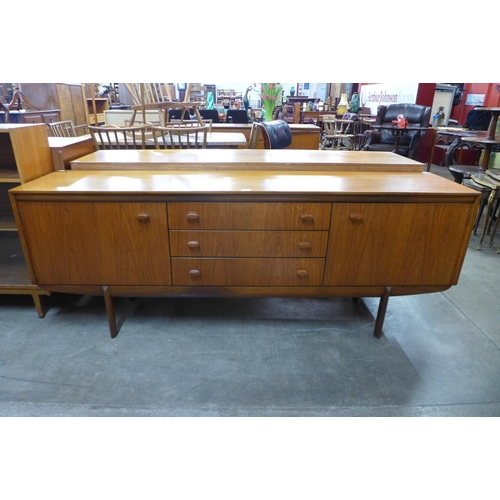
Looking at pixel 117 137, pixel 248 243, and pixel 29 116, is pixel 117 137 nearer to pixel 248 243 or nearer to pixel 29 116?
pixel 248 243

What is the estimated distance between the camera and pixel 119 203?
5.12 ft

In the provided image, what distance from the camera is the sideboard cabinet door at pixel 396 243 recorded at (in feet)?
5.22

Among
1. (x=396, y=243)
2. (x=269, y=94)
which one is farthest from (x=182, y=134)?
(x=396, y=243)

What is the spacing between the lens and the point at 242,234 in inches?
63.9

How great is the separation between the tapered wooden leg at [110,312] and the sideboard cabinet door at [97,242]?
62mm

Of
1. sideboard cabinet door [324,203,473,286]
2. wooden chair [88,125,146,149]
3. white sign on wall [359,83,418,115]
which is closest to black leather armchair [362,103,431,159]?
white sign on wall [359,83,418,115]

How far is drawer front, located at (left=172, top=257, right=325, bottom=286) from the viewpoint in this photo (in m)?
1.67

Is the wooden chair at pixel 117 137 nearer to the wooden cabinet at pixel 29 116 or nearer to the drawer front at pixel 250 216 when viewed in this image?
the drawer front at pixel 250 216

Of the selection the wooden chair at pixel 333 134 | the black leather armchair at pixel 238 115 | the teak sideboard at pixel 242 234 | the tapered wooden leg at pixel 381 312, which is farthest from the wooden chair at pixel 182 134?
the wooden chair at pixel 333 134

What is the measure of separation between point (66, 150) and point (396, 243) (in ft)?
5.92

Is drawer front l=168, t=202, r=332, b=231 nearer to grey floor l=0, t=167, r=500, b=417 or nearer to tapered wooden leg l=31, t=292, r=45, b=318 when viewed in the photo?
grey floor l=0, t=167, r=500, b=417

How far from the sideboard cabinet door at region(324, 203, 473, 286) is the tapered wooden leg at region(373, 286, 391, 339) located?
59mm
